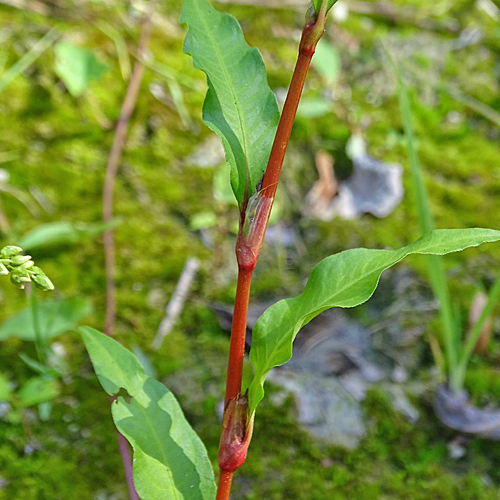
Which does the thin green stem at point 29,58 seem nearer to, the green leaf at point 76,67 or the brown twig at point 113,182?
the green leaf at point 76,67

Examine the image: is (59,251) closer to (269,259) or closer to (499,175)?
(269,259)

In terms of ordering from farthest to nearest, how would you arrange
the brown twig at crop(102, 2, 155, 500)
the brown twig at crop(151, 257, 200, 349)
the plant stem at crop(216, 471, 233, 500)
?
1. the brown twig at crop(151, 257, 200, 349)
2. the brown twig at crop(102, 2, 155, 500)
3. the plant stem at crop(216, 471, 233, 500)

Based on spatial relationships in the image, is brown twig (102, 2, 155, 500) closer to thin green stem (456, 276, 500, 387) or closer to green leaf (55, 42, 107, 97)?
green leaf (55, 42, 107, 97)

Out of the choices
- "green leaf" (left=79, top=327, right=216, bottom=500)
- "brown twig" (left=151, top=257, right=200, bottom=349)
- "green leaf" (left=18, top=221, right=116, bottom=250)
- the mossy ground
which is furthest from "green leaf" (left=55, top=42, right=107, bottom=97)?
"green leaf" (left=79, top=327, right=216, bottom=500)

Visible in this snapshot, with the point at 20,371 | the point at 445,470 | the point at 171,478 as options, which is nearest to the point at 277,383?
the point at 445,470

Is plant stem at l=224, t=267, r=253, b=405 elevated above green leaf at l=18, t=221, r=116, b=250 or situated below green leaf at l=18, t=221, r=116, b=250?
above

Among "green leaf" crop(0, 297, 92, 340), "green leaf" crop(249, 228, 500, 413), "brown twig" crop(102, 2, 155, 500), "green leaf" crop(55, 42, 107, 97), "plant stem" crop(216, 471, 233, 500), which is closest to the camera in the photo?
"green leaf" crop(249, 228, 500, 413)
